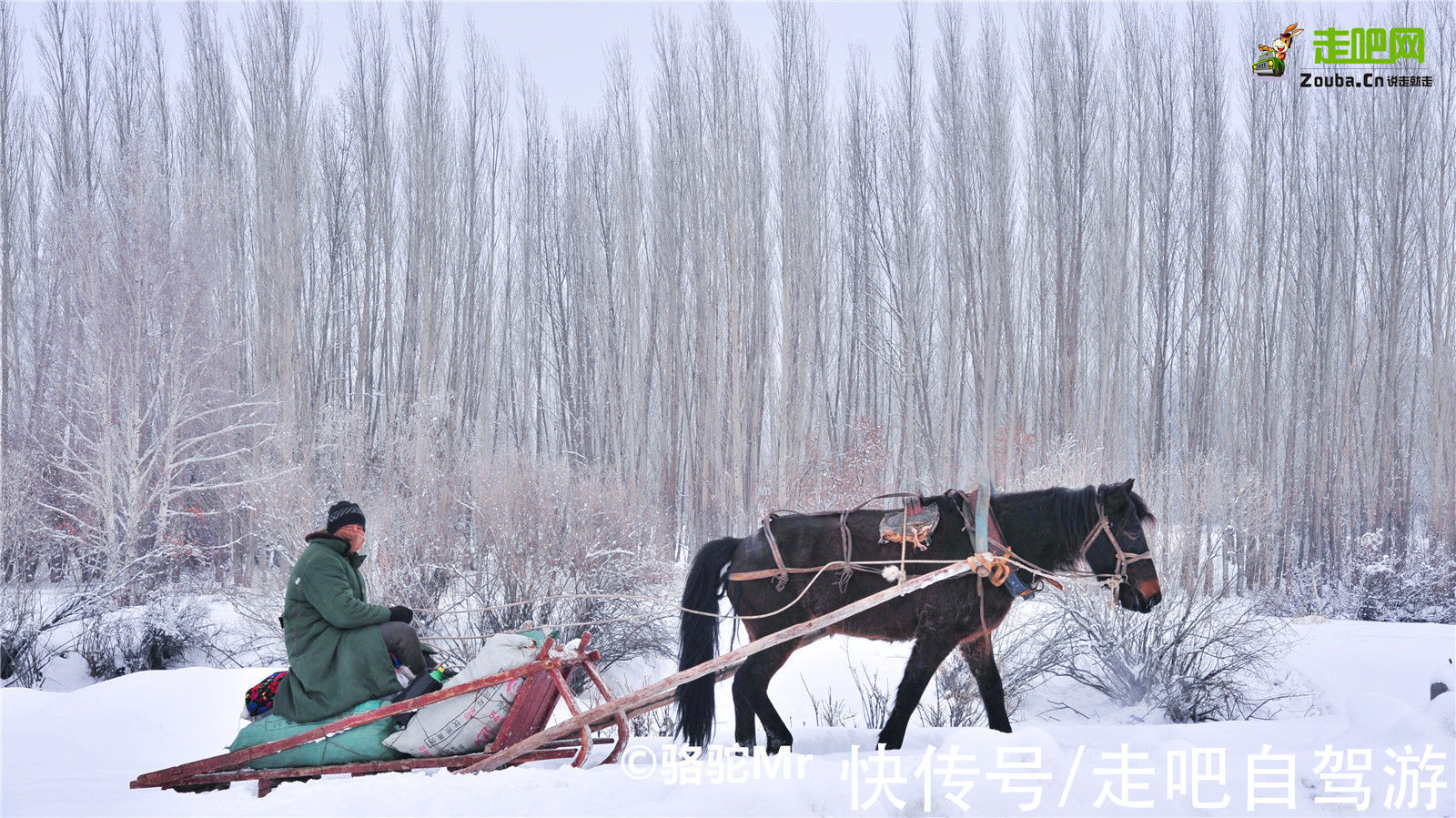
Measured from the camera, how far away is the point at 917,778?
323 centimetres

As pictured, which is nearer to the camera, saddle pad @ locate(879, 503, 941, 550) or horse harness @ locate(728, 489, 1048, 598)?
horse harness @ locate(728, 489, 1048, 598)

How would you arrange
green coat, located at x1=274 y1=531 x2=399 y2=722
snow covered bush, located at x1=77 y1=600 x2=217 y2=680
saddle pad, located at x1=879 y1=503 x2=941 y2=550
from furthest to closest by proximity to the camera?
snow covered bush, located at x1=77 y1=600 x2=217 y2=680, saddle pad, located at x1=879 y1=503 x2=941 y2=550, green coat, located at x1=274 y1=531 x2=399 y2=722

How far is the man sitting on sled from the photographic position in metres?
3.78

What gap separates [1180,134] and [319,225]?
15.2m

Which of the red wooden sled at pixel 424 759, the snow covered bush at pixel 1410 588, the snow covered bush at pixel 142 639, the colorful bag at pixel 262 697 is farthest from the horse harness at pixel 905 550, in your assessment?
the snow covered bush at pixel 1410 588

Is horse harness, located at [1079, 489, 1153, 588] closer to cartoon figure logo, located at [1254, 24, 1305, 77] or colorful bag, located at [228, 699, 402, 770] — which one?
colorful bag, located at [228, 699, 402, 770]

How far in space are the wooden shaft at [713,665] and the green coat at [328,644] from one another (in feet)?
1.88

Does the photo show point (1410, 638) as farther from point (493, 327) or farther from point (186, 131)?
point (186, 131)

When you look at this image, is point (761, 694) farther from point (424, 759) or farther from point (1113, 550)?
point (1113, 550)

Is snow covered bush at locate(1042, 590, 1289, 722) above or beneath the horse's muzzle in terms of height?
beneath

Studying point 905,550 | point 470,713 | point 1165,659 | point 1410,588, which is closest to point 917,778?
point 905,550

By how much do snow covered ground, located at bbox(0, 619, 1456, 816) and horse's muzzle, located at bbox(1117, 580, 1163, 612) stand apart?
590 millimetres

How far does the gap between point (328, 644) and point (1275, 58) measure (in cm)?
1671

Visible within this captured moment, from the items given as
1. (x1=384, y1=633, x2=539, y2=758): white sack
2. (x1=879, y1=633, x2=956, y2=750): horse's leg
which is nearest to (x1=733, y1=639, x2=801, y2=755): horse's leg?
(x1=879, y1=633, x2=956, y2=750): horse's leg
